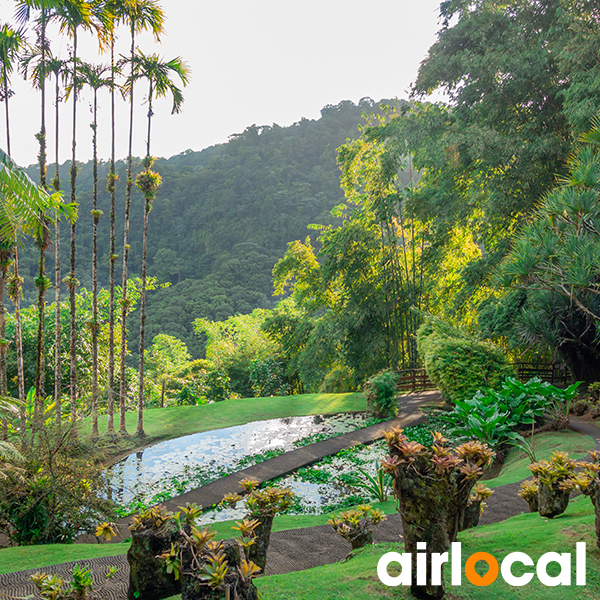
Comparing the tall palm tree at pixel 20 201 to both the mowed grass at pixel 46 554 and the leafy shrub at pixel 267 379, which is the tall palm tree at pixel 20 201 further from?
the leafy shrub at pixel 267 379

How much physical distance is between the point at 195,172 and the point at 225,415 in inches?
1252

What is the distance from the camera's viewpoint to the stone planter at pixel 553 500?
13.1ft

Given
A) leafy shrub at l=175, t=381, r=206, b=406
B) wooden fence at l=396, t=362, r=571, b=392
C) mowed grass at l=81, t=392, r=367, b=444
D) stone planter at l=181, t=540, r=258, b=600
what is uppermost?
stone planter at l=181, t=540, r=258, b=600

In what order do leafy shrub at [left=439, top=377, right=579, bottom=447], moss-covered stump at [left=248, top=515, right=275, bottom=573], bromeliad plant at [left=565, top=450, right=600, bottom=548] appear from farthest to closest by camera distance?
leafy shrub at [left=439, top=377, right=579, bottom=447] → moss-covered stump at [left=248, top=515, right=275, bottom=573] → bromeliad plant at [left=565, top=450, right=600, bottom=548]

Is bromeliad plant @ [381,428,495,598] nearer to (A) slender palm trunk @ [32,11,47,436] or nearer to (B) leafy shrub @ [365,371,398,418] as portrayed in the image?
(A) slender palm trunk @ [32,11,47,436]

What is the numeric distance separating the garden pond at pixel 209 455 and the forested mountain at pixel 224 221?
18429mm

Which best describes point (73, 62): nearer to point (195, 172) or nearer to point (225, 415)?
point (225, 415)

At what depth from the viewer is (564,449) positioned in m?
6.89

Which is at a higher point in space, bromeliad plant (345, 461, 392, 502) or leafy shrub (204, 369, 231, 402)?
bromeliad plant (345, 461, 392, 502)

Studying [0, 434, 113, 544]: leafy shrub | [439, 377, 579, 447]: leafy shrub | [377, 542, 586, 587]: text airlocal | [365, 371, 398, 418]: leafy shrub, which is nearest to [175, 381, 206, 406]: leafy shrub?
[365, 371, 398, 418]: leafy shrub

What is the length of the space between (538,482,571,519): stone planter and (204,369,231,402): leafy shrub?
14.7m

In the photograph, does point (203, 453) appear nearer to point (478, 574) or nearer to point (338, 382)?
point (478, 574)

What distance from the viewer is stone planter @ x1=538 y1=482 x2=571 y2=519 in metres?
3.99

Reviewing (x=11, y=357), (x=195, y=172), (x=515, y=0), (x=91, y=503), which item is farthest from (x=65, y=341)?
(x=195, y=172)
